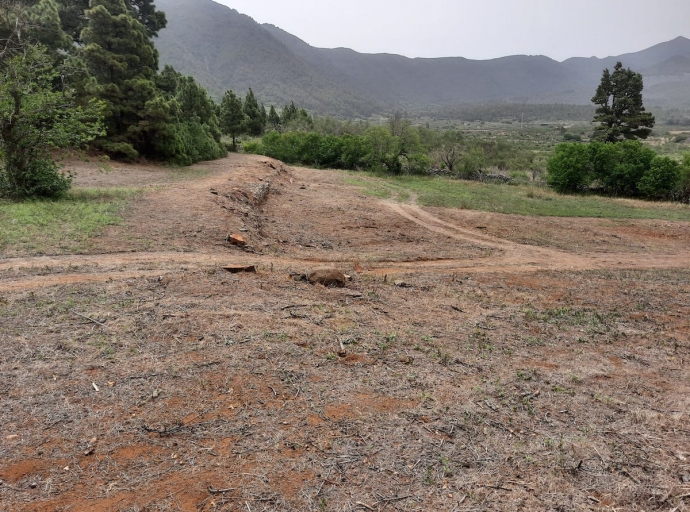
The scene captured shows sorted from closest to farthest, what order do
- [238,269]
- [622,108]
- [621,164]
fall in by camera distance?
[238,269]
[621,164]
[622,108]

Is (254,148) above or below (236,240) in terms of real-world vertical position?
above

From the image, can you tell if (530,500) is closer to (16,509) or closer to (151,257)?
(16,509)

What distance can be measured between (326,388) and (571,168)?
28233 mm

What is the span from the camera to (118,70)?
2109cm

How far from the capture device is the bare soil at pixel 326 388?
3121 millimetres

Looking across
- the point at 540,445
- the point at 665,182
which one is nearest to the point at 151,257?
the point at 540,445

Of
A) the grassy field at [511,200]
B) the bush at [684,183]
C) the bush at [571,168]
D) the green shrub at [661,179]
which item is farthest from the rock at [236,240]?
the bush at [684,183]

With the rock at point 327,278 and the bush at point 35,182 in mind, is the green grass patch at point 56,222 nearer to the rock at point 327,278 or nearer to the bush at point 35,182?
the bush at point 35,182

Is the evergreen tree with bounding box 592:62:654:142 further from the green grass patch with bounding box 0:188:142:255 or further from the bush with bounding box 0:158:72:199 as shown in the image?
the bush with bounding box 0:158:72:199

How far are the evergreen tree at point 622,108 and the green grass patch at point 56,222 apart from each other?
40161 millimetres

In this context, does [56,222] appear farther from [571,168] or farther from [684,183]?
[684,183]

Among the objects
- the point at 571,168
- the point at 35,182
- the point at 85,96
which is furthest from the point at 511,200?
the point at 85,96

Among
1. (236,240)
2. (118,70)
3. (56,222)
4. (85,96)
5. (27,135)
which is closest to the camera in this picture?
(56,222)

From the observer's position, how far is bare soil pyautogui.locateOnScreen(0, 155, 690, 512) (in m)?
3.12
